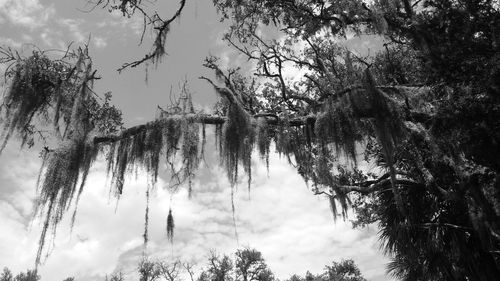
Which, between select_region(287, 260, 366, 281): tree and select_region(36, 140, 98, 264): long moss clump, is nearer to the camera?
select_region(36, 140, 98, 264): long moss clump

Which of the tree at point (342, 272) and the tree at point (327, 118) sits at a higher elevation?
the tree at point (327, 118)

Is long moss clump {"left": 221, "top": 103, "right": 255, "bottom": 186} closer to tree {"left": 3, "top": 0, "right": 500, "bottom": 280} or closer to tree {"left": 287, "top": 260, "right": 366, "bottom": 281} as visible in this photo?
tree {"left": 3, "top": 0, "right": 500, "bottom": 280}

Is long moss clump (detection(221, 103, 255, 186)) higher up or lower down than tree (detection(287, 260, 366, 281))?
higher up

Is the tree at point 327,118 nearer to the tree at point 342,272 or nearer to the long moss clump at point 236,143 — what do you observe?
the long moss clump at point 236,143

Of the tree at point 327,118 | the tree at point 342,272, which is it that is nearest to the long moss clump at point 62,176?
the tree at point 327,118

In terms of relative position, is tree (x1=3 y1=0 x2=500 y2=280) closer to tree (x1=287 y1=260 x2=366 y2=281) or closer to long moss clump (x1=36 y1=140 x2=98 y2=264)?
long moss clump (x1=36 y1=140 x2=98 y2=264)

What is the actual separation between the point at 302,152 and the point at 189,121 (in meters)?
1.94

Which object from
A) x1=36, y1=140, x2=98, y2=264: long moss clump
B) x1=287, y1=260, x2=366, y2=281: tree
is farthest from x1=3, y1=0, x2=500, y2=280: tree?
x1=287, y1=260, x2=366, y2=281: tree

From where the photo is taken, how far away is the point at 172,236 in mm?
5969

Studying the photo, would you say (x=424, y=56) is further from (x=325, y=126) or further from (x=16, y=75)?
(x=16, y=75)

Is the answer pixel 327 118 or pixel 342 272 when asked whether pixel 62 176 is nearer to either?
pixel 327 118

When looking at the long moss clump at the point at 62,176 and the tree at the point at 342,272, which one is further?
the tree at the point at 342,272

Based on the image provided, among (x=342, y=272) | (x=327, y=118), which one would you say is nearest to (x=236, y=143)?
(x=327, y=118)

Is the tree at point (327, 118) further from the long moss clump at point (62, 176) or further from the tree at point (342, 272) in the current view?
the tree at point (342, 272)
